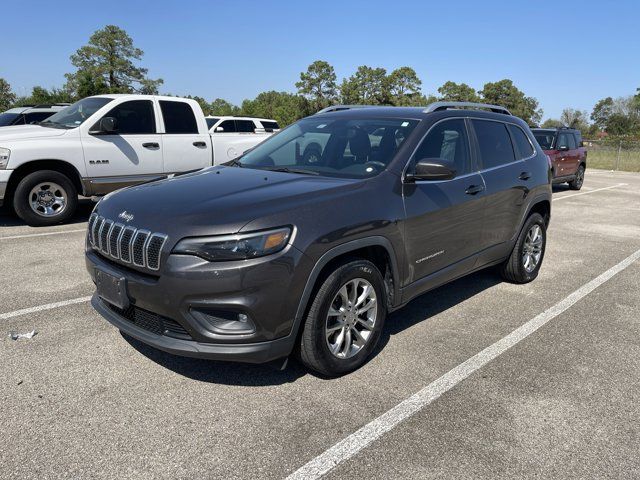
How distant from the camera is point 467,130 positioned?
178 inches

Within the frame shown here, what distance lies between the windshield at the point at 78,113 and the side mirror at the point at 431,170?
6181 mm

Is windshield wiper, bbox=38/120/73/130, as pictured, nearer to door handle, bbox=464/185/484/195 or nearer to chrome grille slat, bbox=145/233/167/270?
chrome grille slat, bbox=145/233/167/270

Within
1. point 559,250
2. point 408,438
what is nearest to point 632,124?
point 559,250

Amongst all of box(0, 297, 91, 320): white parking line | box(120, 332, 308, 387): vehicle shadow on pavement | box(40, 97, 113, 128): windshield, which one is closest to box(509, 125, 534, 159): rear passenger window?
box(120, 332, 308, 387): vehicle shadow on pavement

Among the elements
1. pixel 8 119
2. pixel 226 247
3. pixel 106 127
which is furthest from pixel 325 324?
pixel 8 119

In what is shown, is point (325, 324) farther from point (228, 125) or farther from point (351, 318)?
point (228, 125)

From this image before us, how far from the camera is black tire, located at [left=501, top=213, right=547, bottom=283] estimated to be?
5.31m

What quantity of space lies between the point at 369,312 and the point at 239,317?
39.9 inches

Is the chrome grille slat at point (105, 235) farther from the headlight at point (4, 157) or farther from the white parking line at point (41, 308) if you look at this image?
the headlight at point (4, 157)

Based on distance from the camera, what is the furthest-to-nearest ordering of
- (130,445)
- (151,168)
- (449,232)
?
1. (151,168)
2. (449,232)
3. (130,445)

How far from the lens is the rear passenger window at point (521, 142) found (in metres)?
5.25

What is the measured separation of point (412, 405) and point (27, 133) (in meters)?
6.99

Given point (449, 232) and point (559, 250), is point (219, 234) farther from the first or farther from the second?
point (559, 250)

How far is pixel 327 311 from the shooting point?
313 centimetres
